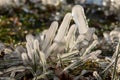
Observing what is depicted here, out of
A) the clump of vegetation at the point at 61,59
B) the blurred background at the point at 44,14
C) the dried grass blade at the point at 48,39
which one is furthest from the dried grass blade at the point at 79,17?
the blurred background at the point at 44,14

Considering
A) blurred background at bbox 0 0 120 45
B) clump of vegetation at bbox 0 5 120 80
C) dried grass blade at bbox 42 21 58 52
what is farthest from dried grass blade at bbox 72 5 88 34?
blurred background at bbox 0 0 120 45

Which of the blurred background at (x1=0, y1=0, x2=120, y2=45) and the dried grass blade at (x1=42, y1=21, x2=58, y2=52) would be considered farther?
the blurred background at (x1=0, y1=0, x2=120, y2=45)

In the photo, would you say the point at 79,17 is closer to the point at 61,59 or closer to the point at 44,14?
the point at 61,59

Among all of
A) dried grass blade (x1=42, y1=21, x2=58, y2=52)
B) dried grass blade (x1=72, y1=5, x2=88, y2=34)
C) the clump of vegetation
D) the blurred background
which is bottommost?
the clump of vegetation

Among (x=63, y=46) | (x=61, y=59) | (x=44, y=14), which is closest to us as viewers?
(x=61, y=59)

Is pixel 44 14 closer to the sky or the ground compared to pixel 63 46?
closer to the sky

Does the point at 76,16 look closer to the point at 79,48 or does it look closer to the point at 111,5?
the point at 79,48

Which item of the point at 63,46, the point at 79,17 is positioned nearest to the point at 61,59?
the point at 63,46

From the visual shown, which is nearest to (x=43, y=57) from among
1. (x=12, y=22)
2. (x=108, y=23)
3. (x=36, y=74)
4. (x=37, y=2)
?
(x=36, y=74)

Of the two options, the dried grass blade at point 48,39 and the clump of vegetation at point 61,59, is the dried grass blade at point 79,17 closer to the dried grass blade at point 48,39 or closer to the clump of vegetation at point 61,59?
the clump of vegetation at point 61,59

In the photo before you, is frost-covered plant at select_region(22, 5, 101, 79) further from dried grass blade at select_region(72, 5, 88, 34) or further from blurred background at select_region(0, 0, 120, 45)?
blurred background at select_region(0, 0, 120, 45)

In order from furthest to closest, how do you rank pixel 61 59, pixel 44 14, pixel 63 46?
pixel 44 14
pixel 63 46
pixel 61 59
